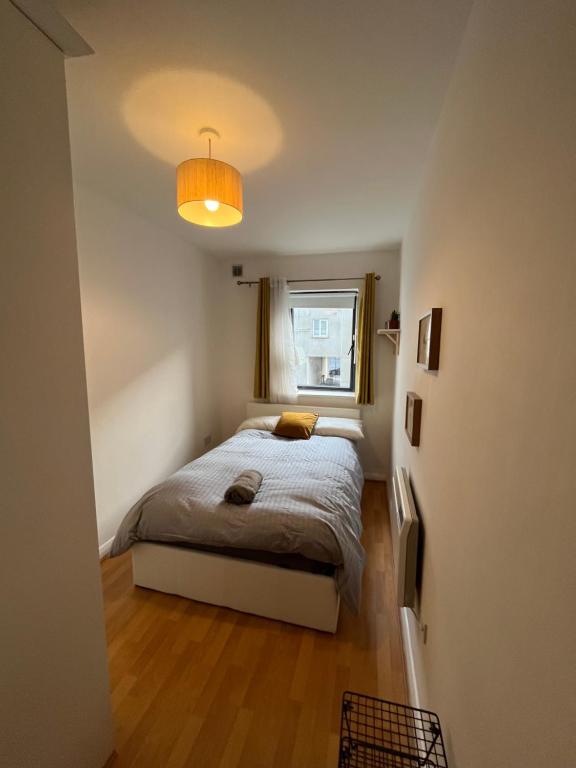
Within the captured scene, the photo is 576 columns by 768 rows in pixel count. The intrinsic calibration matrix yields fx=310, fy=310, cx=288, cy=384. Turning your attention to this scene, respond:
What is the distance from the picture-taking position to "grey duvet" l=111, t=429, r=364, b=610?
5.41 ft

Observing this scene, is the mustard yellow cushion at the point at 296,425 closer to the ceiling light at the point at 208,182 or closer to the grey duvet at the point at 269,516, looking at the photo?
the grey duvet at the point at 269,516

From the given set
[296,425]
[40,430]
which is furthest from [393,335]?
[40,430]

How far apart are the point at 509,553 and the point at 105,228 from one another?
2774 mm

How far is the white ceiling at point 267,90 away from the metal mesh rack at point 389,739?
1.96 m

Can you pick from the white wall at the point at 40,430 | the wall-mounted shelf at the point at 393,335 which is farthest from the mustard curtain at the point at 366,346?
the white wall at the point at 40,430

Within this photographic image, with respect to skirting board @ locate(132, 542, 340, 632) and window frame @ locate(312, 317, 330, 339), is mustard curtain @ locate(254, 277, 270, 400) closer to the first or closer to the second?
window frame @ locate(312, 317, 330, 339)

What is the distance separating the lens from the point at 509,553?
1.80 ft

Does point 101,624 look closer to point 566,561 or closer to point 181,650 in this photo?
point 181,650

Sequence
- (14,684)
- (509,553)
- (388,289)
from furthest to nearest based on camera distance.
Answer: (388,289)
(14,684)
(509,553)

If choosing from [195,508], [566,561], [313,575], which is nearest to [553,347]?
[566,561]

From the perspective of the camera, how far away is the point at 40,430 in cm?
87

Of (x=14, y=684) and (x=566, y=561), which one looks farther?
(x=14, y=684)

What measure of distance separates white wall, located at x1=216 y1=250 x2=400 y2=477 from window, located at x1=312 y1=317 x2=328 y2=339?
41cm

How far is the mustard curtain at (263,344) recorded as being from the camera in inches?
143
